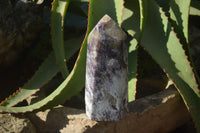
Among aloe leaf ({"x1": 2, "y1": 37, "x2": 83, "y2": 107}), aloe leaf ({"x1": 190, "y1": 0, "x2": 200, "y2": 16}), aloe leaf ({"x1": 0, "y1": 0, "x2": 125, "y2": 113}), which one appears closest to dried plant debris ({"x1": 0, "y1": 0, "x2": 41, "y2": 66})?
aloe leaf ({"x1": 2, "y1": 37, "x2": 83, "y2": 107})

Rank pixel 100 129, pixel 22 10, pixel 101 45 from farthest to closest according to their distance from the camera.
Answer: pixel 22 10, pixel 100 129, pixel 101 45

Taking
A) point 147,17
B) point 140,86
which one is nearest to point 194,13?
point 147,17

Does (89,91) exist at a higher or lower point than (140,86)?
higher

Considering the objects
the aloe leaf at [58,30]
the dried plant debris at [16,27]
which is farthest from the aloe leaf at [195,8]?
the dried plant debris at [16,27]

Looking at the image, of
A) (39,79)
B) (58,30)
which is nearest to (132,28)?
(58,30)

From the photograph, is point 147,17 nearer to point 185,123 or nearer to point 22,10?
point 185,123

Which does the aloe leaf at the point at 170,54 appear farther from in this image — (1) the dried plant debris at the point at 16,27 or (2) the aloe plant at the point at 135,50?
(1) the dried plant debris at the point at 16,27

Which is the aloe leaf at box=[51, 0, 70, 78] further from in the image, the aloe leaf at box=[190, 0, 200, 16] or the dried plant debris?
the aloe leaf at box=[190, 0, 200, 16]
